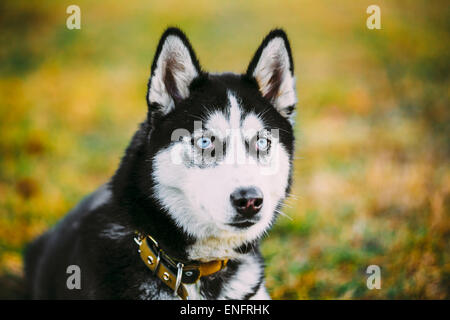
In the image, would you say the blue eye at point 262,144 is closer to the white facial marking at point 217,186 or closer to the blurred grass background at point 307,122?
the white facial marking at point 217,186

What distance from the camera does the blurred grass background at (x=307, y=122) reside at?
4215 mm

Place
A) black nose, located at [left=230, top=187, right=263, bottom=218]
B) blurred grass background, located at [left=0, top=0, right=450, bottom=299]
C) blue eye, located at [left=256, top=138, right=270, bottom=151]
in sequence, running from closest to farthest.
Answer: black nose, located at [left=230, top=187, right=263, bottom=218], blue eye, located at [left=256, top=138, right=270, bottom=151], blurred grass background, located at [left=0, top=0, right=450, bottom=299]

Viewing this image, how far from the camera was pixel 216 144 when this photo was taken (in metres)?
2.76

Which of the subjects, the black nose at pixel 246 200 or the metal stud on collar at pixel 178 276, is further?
the metal stud on collar at pixel 178 276

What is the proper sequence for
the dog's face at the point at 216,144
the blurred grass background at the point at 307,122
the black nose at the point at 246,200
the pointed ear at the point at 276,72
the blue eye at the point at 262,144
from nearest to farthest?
1. the black nose at the point at 246,200
2. the dog's face at the point at 216,144
3. the blue eye at the point at 262,144
4. the pointed ear at the point at 276,72
5. the blurred grass background at the point at 307,122

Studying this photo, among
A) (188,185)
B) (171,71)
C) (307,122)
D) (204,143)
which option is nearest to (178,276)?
(188,185)

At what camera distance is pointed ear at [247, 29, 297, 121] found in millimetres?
2979

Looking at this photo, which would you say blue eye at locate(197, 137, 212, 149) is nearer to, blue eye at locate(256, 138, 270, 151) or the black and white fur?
the black and white fur

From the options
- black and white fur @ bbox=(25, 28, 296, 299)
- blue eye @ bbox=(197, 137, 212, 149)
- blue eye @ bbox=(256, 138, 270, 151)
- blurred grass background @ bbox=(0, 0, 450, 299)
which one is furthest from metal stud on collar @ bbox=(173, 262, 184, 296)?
blurred grass background @ bbox=(0, 0, 450, 299)

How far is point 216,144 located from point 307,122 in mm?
5560

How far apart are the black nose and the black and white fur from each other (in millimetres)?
45

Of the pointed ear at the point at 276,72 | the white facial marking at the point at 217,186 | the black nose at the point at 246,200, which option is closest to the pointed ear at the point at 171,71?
the white facial marking at the point at 217,186

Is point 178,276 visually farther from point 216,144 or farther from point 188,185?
point 216,144

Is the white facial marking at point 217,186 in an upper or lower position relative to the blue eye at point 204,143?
lower
